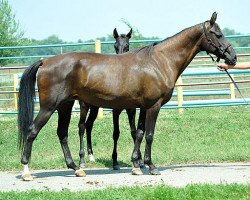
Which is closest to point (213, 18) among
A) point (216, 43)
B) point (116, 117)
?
point (216, 43)

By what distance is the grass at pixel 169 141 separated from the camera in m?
11.8

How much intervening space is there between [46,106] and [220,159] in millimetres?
3625

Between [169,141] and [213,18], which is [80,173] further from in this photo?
[169,141]

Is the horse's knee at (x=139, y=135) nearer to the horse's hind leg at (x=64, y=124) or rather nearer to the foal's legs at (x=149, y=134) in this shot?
the foal's legs at (x=149, y=134)

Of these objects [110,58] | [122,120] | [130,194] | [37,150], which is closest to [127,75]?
[110,58]

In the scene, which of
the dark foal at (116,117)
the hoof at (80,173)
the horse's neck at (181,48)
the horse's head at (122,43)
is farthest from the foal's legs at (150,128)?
the horse's head at (122,43)

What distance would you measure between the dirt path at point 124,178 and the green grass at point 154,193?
24.7 inches

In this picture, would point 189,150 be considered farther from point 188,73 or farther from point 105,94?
point 188,73

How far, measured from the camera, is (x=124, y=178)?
9.62 m

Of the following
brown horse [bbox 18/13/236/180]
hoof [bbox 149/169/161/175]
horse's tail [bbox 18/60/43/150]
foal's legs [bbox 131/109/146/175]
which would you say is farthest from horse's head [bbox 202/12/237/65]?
horse's tail [bbox 18/60/43/150]

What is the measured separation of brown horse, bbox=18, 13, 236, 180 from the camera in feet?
32.0

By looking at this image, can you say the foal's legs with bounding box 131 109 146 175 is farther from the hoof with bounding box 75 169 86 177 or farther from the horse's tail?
the horse's tail

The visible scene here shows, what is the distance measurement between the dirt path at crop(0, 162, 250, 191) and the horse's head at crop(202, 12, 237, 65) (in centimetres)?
184

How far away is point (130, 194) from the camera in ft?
25.7
